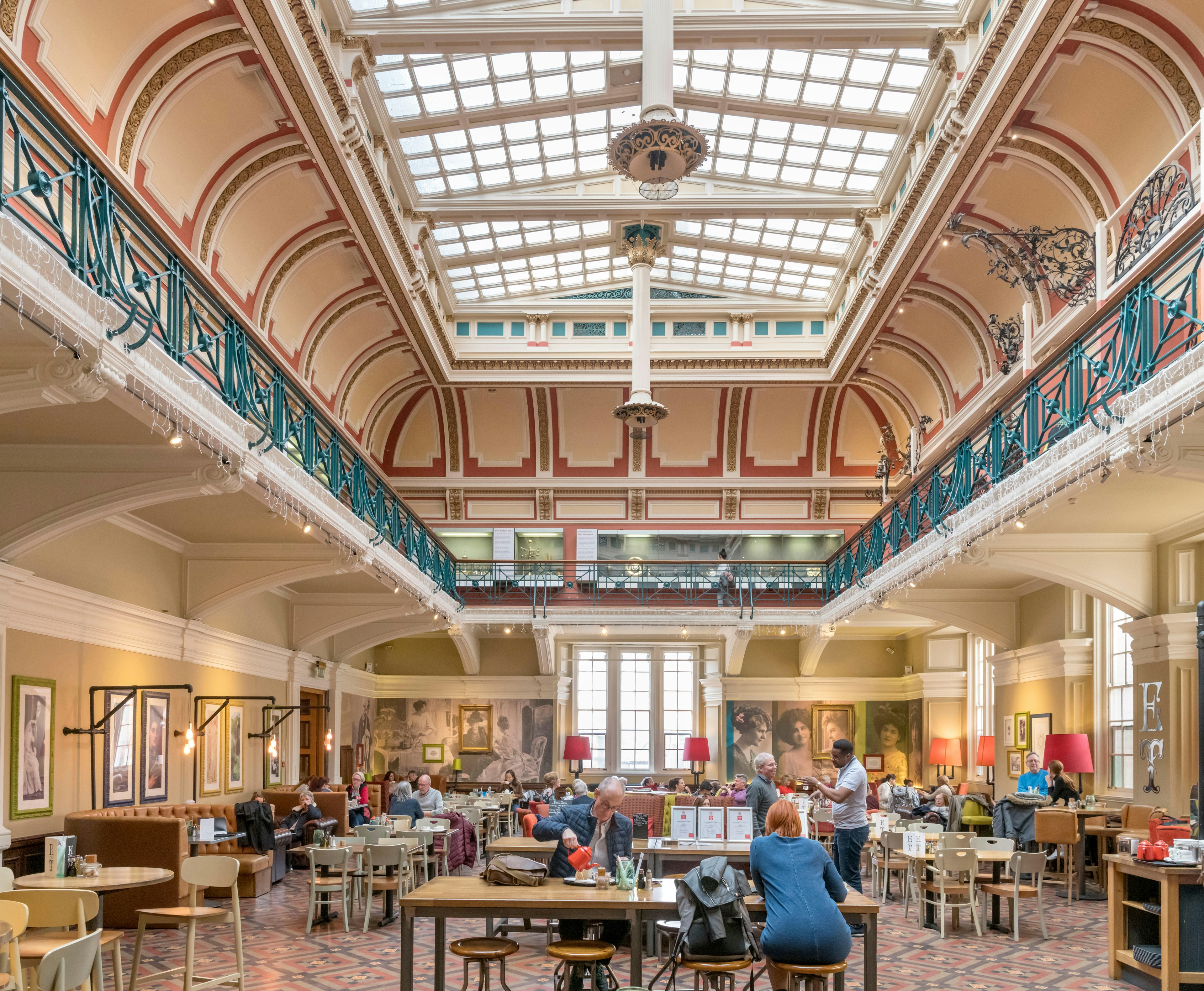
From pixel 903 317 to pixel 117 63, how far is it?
1202cm

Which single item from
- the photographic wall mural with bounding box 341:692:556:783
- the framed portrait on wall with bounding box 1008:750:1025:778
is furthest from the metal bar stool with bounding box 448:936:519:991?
the photographic wall mural with bounding box 341:692:556:783

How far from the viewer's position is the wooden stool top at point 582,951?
6.07 m

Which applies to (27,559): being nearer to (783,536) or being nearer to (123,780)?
(123,780)

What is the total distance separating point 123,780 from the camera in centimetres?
1083

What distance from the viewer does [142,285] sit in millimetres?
6191

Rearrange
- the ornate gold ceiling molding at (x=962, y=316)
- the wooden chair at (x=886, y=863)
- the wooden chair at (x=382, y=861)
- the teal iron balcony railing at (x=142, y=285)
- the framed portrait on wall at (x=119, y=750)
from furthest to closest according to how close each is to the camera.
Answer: the ornate gold ceiling molding at (x=962, y=316)
the wooden chair at (x=886, y=863)
the framed portrait on wall at (x=119, y=750)
the wooden chair at (x=382, y=861)
the teal iron balcony railing at (x=142, y=285)

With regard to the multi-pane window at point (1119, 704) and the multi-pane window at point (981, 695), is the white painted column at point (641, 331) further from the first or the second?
the multi-pane window at point (1119, 704)

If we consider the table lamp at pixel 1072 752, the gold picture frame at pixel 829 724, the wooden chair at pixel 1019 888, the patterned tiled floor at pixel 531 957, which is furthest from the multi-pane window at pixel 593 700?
the wooden chair at pixel 1019 888

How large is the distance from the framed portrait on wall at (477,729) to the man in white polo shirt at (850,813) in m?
13.1

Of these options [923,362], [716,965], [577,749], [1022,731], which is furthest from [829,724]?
[716,965]

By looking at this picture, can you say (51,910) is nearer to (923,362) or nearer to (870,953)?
(870,953)

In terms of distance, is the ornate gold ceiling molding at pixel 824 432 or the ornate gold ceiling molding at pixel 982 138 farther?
the ornate gold ceiling molding at pixel 824 432

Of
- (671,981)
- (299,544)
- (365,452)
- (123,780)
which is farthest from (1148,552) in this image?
(365,452)

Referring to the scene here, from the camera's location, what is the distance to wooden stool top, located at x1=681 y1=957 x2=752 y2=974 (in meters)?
5.77
